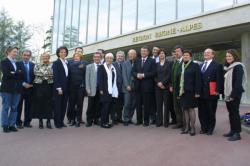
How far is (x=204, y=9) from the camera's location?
589 inches

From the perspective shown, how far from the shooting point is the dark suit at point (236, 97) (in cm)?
594

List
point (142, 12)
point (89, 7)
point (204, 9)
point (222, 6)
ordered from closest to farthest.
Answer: point (222, 6) → point (204, 9) → point (142, 12) → point (89, 7)

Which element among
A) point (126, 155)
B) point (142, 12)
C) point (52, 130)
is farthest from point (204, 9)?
point (126, 155)

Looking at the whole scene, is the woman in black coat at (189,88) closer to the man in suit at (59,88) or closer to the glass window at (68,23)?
the man in suit at (59,88)

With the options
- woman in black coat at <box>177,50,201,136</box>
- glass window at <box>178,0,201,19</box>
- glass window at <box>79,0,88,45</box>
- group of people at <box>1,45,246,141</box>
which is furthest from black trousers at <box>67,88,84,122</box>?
glass window at <box>79,0,88,45</box>

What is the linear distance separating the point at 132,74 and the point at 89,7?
1834 centimetres

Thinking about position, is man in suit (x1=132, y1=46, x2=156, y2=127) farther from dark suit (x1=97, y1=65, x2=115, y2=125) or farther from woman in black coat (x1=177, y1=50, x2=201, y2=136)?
woman in black coat (x1=177, y1=50, x2=201, y2=136)

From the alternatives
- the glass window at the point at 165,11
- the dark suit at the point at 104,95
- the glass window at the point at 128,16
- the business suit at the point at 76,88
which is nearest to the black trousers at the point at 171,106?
the dark suit at the point at 104,95

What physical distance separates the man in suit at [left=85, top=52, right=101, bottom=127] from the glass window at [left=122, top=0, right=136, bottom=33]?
1223 cm

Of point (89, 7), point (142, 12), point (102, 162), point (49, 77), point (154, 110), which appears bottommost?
point (102, 162)

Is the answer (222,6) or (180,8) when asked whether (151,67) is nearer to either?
(222,6)

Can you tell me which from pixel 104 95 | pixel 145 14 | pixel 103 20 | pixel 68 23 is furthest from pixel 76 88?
pixel 68 23

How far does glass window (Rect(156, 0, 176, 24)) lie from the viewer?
1683cm

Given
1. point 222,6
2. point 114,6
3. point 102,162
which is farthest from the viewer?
point 114,6
